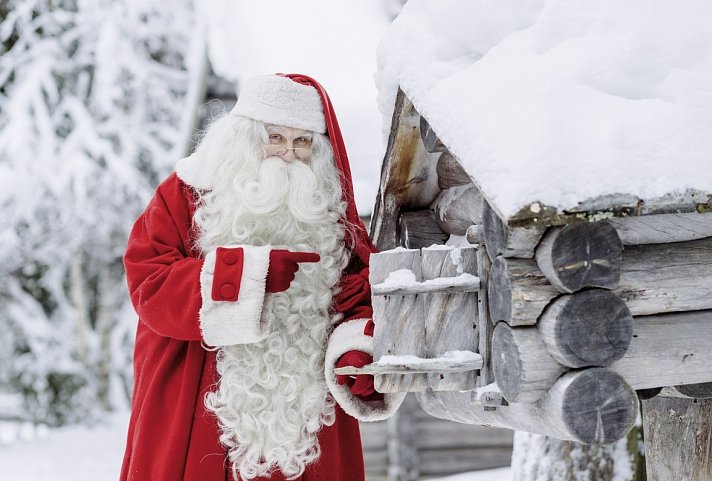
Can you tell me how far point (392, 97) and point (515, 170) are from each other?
2.96 feet

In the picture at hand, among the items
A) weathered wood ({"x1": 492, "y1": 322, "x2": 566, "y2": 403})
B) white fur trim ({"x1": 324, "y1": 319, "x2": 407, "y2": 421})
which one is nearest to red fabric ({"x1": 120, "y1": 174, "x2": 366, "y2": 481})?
white fur trim ({"x1": 324, "y1": 319, "x2": 407, "y2": 421})

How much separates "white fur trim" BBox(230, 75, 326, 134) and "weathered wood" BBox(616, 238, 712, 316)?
4.02 feet

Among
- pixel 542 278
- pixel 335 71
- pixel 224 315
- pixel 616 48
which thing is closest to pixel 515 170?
pixel 542 278

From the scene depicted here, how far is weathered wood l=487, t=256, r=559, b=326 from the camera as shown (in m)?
2.08

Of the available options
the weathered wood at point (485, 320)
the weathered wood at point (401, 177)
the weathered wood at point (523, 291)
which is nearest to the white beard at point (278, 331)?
the weathered wood at point (401, 177)

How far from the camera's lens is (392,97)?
2729mm

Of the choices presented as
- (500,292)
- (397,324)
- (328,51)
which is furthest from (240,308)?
(328,51)

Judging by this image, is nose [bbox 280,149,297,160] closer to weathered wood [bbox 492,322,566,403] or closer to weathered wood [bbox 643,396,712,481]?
weathered wood [bbox 492,322,566,403]

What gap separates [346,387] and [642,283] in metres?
1.00

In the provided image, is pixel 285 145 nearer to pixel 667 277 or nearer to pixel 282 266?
pixel 282 266

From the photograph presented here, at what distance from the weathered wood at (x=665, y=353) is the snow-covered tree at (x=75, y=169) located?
9.79 metres

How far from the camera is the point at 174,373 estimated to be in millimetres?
2799

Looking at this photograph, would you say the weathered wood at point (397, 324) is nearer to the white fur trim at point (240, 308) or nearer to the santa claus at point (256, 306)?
the santa claus at point (256, 306)

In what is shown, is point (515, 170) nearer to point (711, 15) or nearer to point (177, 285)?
point (711, 15)
